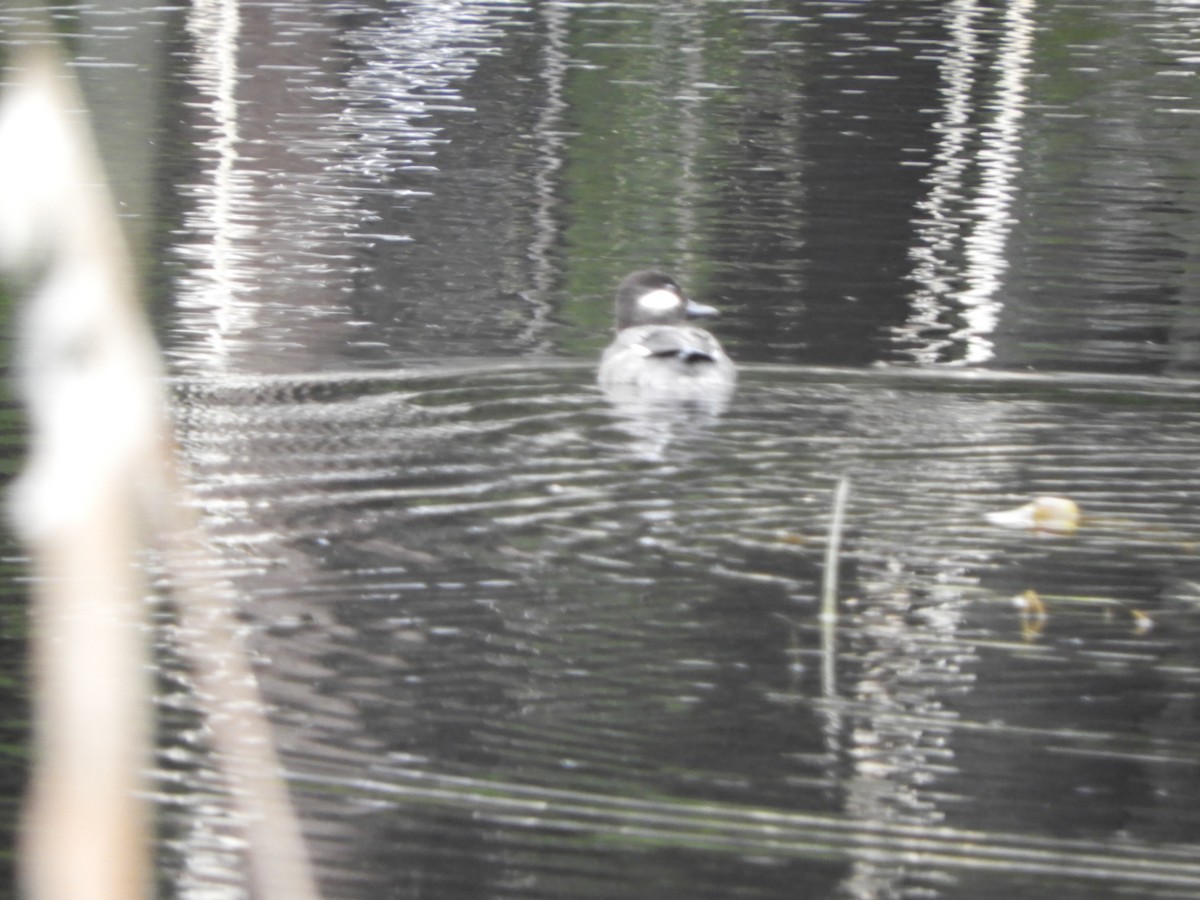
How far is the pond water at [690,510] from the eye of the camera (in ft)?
14.2

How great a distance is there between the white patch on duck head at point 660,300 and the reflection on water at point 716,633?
110 cm

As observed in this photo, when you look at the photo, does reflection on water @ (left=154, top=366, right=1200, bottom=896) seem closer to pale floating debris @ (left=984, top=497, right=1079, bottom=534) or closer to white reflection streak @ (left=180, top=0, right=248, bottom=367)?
pale floating debris @ (left=984, top=497, right=1079, bottom=534)

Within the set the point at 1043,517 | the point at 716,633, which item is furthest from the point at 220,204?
the point at 716,633

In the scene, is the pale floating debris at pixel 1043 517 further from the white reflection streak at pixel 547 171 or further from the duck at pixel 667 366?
the white reflection streak at pixel 547 171

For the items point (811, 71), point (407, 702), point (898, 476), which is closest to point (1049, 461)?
point (898, 476)

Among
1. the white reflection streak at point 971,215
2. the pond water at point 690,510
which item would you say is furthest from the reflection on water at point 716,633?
the white reflection streak at point 971,215

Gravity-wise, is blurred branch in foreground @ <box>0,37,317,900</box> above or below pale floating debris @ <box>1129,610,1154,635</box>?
above

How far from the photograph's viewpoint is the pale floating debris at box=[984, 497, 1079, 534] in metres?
6.98

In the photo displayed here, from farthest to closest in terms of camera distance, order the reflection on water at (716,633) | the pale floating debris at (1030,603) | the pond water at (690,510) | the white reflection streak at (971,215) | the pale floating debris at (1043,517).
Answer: the white reflection streak at (971,215), the pale floating debris at (1043,517), the pale floating debris at (1030,603), the pond water at (690,510), the reflection on water at (716,633)

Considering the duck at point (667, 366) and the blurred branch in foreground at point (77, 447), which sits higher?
the blurred branch in foreground at point (77, 447)

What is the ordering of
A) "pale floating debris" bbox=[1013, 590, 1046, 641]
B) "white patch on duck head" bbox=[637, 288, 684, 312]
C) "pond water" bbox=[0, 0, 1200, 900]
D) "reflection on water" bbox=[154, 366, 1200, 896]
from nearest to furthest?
"reflection on water" bbox=[154, 366, 1200, 896], "pond water" bbox=[0, 0, 1200, 900], "pale floating debris" bbox=[1013, 590, 1046, 641], "white patch on duck head" bbox=[637, 288, 684, 312]

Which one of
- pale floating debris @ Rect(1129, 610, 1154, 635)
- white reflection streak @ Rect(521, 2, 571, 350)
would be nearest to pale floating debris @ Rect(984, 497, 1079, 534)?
pale floating debris @ Rect(1129, 610, 1154, 635)

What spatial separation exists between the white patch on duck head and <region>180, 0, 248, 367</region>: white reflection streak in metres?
2.21

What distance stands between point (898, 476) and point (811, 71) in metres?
17.4
